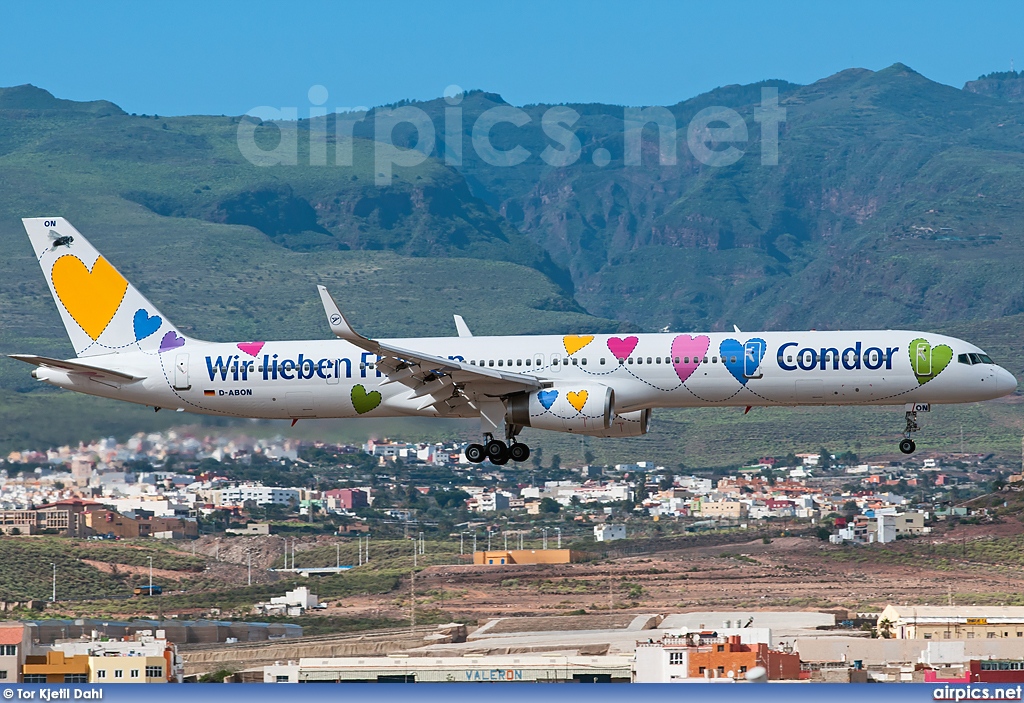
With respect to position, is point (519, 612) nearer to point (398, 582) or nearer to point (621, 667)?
point (398, 582)

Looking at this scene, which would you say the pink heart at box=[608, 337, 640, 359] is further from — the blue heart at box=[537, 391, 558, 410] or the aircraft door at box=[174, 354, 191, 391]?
the aircraft door at box=[174, 354, 191, 391]

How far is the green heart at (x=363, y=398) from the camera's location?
57.9 metres

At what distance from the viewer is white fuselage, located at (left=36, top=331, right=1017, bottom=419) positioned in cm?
5478

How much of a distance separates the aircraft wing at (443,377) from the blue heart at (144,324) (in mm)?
8711

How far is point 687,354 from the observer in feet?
180

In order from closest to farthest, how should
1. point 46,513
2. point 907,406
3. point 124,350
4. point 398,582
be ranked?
point 907,406, point 124,350, point 398,582, point 46,513

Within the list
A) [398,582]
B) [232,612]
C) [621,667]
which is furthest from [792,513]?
[621,667]

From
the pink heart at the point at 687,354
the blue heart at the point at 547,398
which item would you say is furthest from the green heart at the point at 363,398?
the pink heart at the point at 687,354

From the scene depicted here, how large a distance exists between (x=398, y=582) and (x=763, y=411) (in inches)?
4442

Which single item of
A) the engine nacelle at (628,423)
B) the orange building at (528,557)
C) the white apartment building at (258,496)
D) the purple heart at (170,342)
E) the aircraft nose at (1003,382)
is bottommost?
the orange building at (528,557)

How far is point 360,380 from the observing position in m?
57.8

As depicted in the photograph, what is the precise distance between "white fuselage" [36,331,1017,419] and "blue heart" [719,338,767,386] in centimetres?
3

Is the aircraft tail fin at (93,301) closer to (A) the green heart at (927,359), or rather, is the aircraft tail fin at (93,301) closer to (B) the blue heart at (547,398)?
(B) the blue heart at (547,398)

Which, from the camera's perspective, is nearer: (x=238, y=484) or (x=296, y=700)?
(x=296, y=700)
